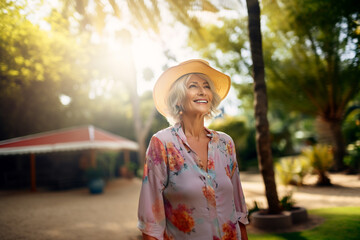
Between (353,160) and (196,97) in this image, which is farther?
(353,160)

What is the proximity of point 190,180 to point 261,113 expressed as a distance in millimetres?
3637

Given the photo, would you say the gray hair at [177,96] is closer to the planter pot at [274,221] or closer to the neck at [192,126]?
the neck at [192,126]

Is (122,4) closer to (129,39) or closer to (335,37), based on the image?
(335,37)

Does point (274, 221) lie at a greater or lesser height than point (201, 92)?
lesser

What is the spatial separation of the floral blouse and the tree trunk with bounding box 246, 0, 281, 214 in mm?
3307

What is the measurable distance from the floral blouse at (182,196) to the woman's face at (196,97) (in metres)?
0.27

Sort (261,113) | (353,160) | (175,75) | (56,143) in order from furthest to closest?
(56,143) < (353,160) < (261,113) < (175,75)

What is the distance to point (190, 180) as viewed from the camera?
Answer: 1.73m

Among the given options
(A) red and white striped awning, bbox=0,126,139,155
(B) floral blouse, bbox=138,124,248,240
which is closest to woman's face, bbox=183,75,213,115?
(B) floral blouse, bbox=138,124,248,240

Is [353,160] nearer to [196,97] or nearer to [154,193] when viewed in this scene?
[196,97]

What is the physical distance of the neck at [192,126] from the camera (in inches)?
81.6

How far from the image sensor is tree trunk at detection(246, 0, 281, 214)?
196 inches

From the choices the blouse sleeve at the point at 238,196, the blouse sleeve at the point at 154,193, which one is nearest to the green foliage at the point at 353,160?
the blouse sleeve at the point at 238,196

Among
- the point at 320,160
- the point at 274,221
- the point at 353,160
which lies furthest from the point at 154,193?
the point at 353,160
